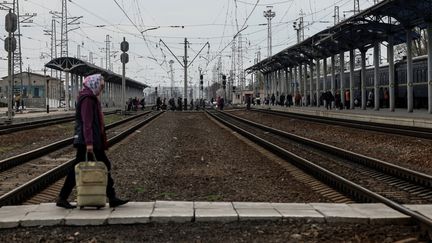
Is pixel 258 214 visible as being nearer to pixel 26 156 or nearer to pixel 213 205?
pixel 213 205

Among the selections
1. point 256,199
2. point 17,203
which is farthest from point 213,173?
point 17,203

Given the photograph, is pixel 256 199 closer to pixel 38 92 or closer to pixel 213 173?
pixel 213 173

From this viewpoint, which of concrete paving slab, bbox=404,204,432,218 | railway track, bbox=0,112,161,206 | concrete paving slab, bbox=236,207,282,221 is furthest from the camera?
railway track, bbox=0,112,161,206

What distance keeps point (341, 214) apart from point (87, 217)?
3.11m

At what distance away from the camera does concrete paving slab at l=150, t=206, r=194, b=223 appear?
6.73m

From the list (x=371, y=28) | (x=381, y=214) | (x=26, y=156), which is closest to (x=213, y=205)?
(x=381, y=214)

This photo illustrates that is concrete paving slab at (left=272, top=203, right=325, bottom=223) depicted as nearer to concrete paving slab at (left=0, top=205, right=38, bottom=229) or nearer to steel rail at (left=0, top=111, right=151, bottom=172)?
concrete paving slab at (left=0, top=205, right=38, bottom=229)

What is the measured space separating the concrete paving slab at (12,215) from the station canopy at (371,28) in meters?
23.2

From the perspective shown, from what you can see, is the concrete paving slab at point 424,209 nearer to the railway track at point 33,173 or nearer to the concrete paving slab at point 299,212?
the concrete paving slab at point 299,212

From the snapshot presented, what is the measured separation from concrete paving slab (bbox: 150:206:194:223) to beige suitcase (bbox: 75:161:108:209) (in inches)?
29.2

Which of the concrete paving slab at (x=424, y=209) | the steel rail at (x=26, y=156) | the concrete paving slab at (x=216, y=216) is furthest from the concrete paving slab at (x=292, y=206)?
the steel rail at (x=26, y=156)

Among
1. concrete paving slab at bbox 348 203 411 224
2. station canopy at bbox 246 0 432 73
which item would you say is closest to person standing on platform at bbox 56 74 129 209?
concrete paving slab at bbox 348 203 411 224

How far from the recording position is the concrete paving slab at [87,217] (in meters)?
6.61

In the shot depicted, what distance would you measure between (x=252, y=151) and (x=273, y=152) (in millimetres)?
688
